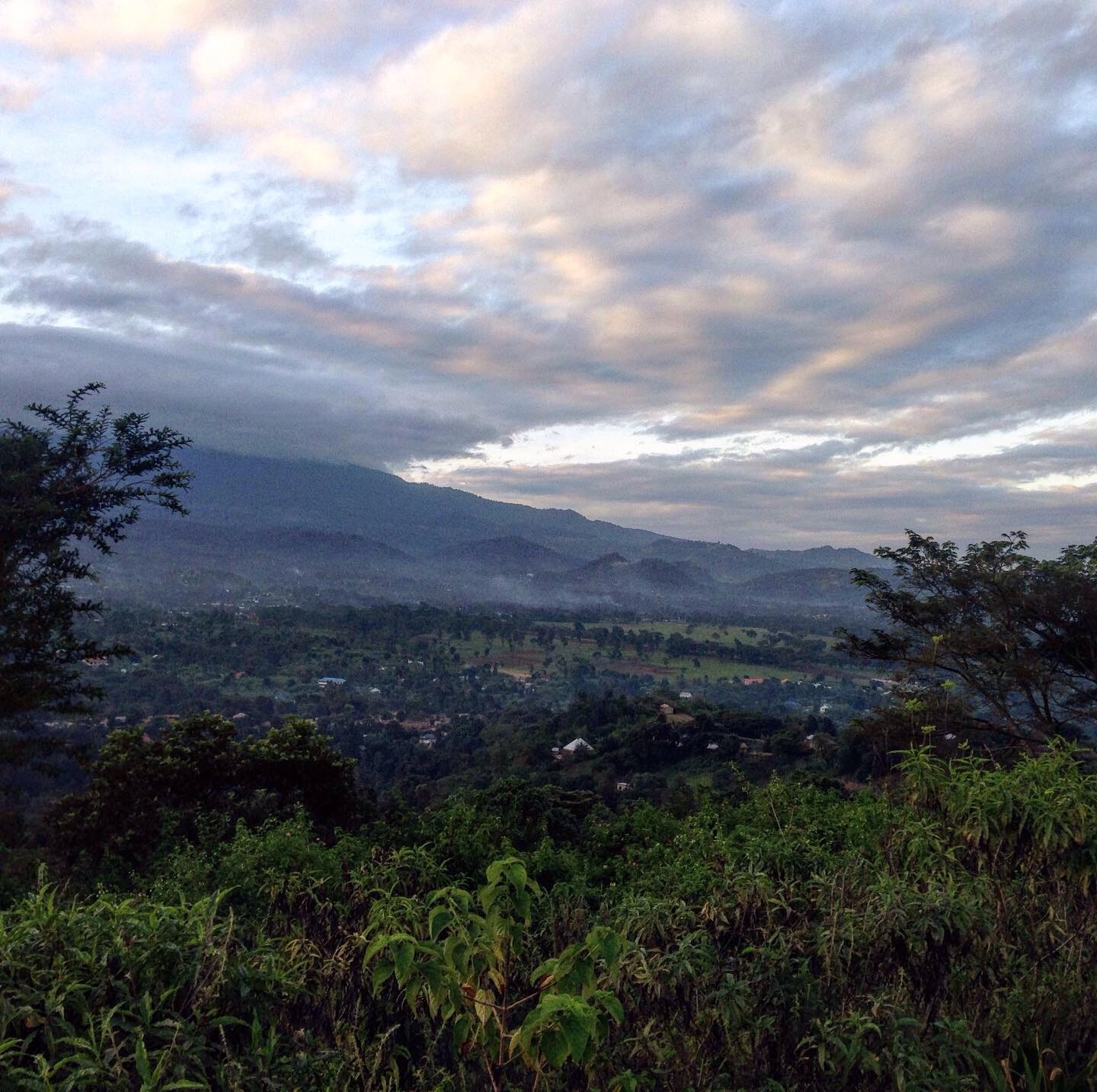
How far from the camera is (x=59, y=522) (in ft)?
47.9

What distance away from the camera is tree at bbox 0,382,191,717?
13992mm

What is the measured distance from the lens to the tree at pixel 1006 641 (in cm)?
1614

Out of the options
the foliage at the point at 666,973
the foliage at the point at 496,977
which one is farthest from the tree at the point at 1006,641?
the foliage at the point at 496,977

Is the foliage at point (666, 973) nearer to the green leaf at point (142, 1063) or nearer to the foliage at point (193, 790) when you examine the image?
the green leaf at point (142, 1063)

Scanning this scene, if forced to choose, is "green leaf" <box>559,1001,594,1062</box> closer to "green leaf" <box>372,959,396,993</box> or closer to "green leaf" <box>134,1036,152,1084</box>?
"green leaf" <box>372,959,396,993</box>

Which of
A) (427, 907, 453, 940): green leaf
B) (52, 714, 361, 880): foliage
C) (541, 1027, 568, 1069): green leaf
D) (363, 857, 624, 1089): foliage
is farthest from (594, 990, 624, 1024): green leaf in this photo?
(52, 714, 361, 880): foliage

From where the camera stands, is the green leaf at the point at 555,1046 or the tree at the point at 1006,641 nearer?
the green leaf at the point at 555,1046

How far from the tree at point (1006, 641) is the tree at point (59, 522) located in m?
15.8

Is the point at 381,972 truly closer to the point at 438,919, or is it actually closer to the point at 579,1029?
the point at 438,919

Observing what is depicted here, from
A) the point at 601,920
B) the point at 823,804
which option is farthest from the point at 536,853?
the point at 601,920

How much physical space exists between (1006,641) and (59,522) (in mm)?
19423

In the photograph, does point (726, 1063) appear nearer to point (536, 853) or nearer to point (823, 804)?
point (536, 853)

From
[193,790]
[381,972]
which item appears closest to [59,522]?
[193,790]

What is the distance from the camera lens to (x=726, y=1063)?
3.49 meters
